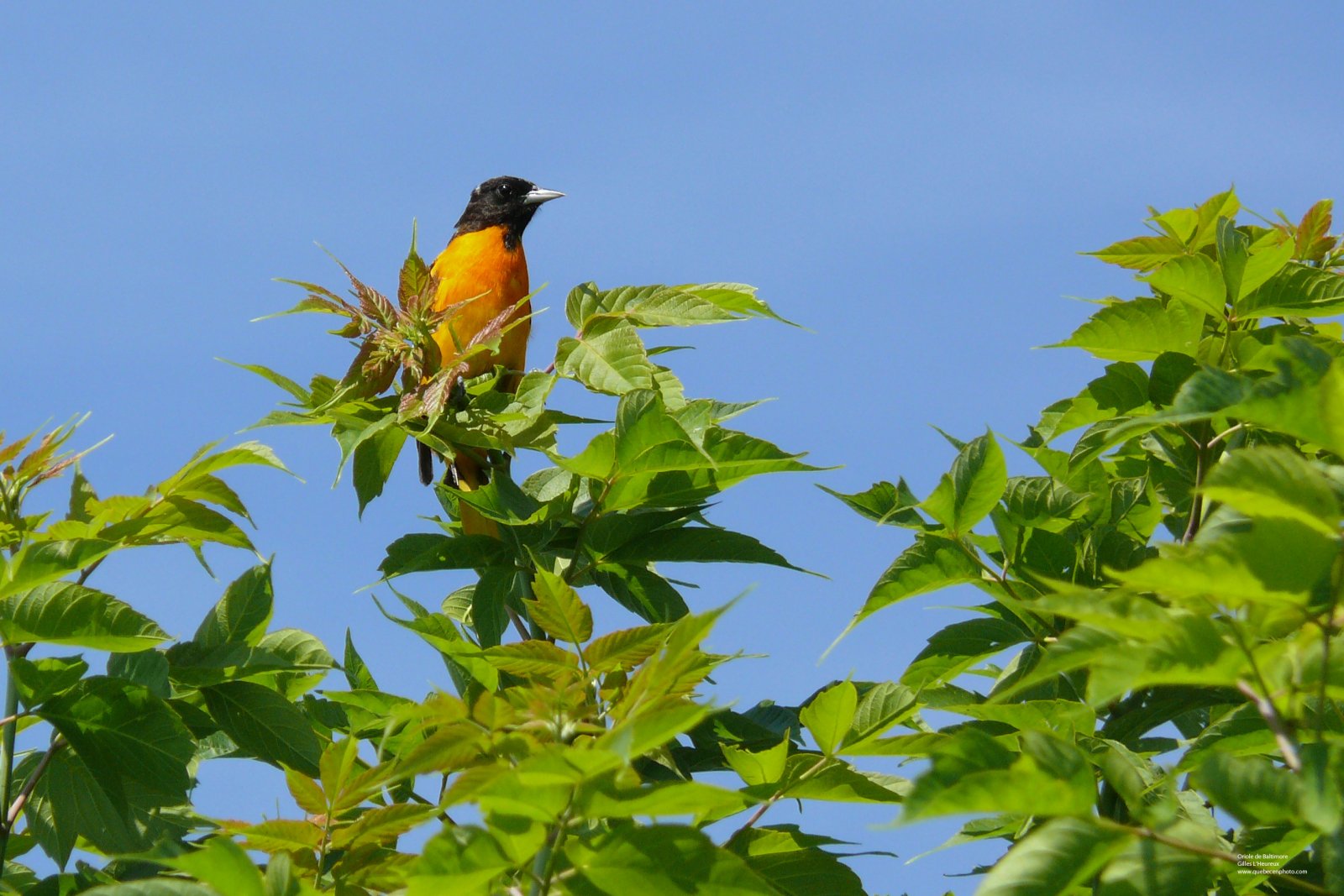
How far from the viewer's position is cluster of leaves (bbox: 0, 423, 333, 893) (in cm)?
188

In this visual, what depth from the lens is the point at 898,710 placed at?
183 cm

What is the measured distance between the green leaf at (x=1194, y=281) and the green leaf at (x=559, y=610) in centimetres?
130

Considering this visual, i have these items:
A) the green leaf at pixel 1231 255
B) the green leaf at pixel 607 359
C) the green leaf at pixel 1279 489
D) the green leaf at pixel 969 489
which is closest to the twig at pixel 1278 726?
the green leaf at pixel 1279 489

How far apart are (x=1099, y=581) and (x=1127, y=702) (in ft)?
0.72

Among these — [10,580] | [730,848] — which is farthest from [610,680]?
[10,580]

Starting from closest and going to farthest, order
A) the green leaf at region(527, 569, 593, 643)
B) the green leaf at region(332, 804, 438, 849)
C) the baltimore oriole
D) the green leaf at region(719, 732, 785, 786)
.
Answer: the green leaf at region(527, 569, 593, 643), the green leaf at region(332, 804, 438, 849), the green leaf at region(719, 732, 785, 786), the baltimore oriole

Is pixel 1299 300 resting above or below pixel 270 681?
above

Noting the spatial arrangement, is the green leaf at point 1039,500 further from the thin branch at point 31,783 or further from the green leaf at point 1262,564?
the thin branch at point 31,783

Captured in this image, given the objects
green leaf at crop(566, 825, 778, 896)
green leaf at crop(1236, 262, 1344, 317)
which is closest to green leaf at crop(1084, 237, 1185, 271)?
green leaf at crop(1236, 262, 1344, 317)

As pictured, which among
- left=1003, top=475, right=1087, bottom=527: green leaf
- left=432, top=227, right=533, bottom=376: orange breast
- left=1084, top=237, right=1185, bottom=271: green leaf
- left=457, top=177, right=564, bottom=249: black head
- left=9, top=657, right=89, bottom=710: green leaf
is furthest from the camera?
left=457, top=177, right=564, bottom=249: black head

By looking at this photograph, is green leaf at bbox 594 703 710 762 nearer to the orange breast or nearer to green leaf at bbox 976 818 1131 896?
green leaf at bbox 976 818 1131 896

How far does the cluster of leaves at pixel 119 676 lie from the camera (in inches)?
73.9

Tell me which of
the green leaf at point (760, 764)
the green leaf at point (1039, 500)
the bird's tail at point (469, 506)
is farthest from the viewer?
the bird's tail at point (469, 506)

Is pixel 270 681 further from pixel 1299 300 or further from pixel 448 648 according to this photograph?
pixel 1299 300
